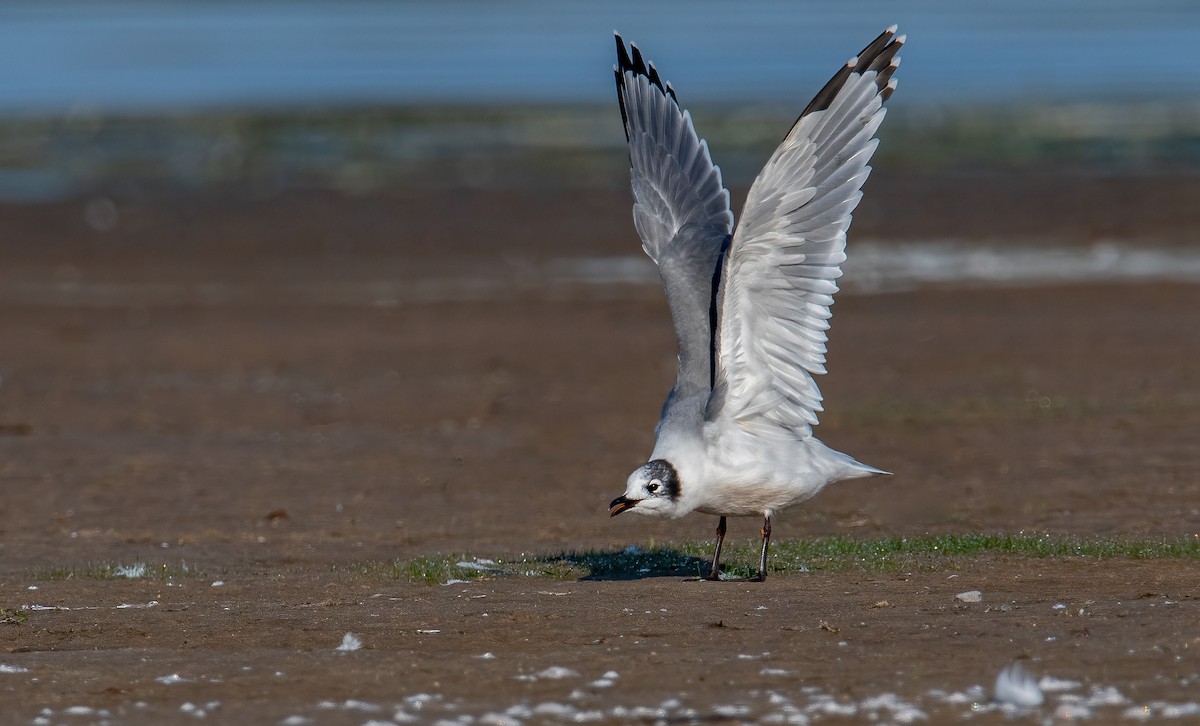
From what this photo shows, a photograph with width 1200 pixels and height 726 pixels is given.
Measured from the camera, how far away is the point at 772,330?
8102 millimetres

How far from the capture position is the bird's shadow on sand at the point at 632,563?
28.2 ft

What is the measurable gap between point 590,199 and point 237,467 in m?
15.6

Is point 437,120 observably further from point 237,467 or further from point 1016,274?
point 237,467

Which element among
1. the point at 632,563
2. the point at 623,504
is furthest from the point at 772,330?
the point at 632,563

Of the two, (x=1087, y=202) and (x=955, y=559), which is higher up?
(x=1087, y=202)

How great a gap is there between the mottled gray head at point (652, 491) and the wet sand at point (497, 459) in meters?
0.45

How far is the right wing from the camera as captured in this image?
28.9 ft

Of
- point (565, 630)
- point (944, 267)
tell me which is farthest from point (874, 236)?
point (565, 630)

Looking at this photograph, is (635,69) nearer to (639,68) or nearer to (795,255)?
(639,68)

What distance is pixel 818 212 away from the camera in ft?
26.7

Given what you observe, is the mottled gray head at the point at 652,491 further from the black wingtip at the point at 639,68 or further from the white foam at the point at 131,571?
the white foam at the point at 131,571

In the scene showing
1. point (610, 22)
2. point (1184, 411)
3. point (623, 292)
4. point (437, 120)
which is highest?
point (610, 22)

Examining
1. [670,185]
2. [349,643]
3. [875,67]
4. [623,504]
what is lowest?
[349,643]

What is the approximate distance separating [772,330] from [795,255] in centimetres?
38
